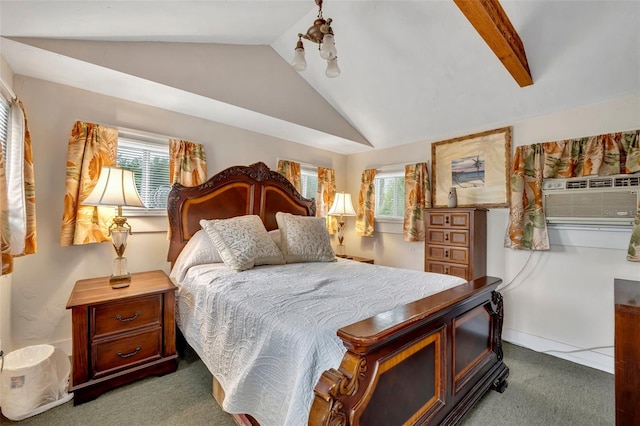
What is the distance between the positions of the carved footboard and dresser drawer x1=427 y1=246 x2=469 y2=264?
0.94 meters

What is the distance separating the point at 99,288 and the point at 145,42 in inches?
77.0

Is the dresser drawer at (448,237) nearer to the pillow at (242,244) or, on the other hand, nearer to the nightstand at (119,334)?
the pillow at (242,244)

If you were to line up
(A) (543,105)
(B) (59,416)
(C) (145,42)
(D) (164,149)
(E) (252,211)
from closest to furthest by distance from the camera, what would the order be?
1. (B) (59,416)
2. (C) (145,42)
3. (A) (543,105)
4. (D) (164,149)
5. (E) (252,211)

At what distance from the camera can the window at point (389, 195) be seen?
13.1ft

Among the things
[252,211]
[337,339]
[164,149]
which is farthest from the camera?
[252,211]

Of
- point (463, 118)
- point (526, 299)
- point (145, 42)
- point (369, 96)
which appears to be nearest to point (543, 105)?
point (463, 118)

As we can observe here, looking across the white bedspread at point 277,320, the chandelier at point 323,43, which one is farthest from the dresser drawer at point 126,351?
the chandelier at point 323,43

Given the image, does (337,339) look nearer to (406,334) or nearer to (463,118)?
(406,334)

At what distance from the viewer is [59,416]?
5.34 feet

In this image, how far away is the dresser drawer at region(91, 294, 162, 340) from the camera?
180 cm

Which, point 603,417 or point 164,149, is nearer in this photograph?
point 603,417

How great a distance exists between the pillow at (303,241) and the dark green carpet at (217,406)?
118 centimetres

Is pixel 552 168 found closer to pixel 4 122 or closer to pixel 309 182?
pixel 309 182

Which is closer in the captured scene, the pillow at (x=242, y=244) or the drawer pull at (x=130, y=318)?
the drawer pull at (x=130, y=318)
